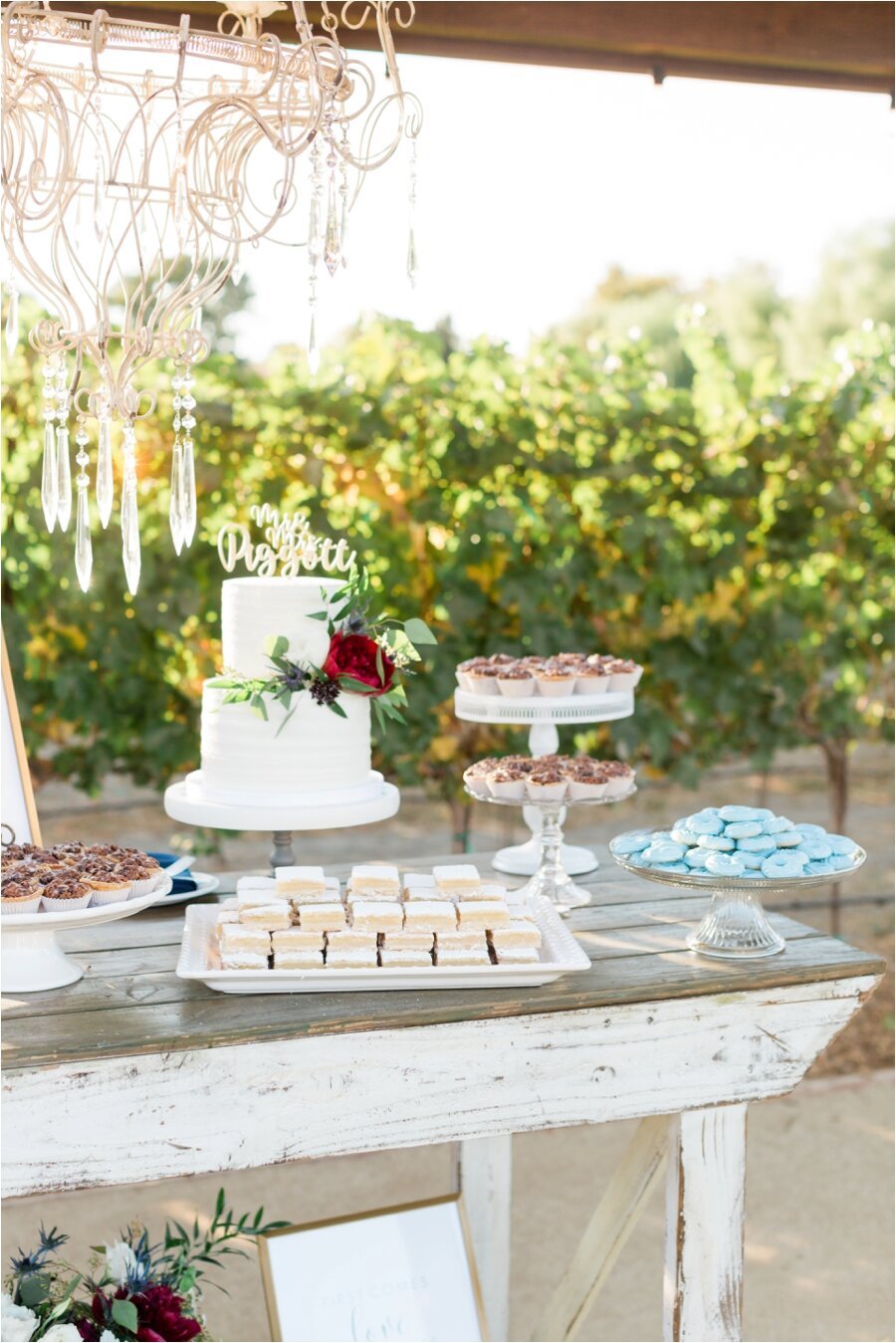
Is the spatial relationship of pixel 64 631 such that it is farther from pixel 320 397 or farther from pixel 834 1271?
pixel 834 1271

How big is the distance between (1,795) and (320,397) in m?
1.74

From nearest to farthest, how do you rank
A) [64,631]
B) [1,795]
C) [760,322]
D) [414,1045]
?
[414,1045] < [1,795] < [64,631] < [760,322]

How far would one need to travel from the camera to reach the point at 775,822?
75.4 inches

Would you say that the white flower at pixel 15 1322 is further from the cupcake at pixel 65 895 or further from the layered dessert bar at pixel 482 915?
the layered dessert bar at pixel 482 915

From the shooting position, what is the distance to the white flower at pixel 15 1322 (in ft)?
5.76

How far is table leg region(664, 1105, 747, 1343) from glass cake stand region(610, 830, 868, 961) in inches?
8.6

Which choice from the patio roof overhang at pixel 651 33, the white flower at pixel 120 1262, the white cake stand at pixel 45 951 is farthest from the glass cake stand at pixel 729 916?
the patio roof overhang at pixel 651 33

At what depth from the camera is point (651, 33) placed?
2492 mm

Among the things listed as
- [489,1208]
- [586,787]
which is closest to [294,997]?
[586,787]

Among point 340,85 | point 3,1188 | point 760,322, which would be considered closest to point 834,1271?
point 3,1188

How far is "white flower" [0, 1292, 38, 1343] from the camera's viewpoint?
176 centimetres

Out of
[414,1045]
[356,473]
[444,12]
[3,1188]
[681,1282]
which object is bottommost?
[681,1282]

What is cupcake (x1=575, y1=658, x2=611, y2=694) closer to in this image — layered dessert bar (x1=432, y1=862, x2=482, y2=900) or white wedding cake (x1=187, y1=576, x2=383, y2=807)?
white wedding cake (x1=187, y1=576, x2=383, y2=807)

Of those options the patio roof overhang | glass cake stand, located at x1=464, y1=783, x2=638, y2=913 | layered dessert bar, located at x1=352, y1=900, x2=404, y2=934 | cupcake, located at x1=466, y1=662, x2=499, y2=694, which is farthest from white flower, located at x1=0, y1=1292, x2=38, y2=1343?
the patio roof overhang
